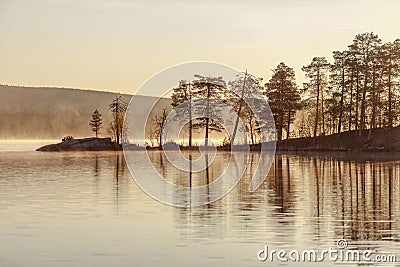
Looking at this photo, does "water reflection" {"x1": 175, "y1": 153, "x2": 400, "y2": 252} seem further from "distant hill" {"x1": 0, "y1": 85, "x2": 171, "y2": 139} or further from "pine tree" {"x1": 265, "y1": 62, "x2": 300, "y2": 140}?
"distant hill" {"x1": 0, "y1": 85, "x2": 171, "y2": 139}

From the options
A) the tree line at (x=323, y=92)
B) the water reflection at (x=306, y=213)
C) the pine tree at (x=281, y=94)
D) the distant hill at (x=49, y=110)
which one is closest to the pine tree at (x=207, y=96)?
the tree line at (x=323, y=92)

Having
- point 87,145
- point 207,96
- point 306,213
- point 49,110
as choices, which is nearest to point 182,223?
point 306,213

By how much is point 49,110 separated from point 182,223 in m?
142

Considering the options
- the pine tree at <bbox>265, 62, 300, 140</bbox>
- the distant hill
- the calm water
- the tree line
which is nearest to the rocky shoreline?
the tree line

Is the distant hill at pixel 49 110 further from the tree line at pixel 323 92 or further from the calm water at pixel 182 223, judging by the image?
the calm water at pixel 182 223

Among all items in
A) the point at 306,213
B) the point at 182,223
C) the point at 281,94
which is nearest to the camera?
the point at 182,223

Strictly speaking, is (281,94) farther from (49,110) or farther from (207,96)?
(49,110)

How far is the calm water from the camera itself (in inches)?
529

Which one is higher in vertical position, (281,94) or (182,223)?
(281,94)

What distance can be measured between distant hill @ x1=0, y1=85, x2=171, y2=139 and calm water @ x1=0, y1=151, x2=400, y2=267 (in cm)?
11405

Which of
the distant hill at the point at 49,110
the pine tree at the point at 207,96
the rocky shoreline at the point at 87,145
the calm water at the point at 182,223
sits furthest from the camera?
the distant hill at the point at 49,110

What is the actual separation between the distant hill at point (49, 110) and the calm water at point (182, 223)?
114 meters

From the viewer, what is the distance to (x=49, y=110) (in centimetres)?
15550

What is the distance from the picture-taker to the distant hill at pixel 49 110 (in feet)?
470
